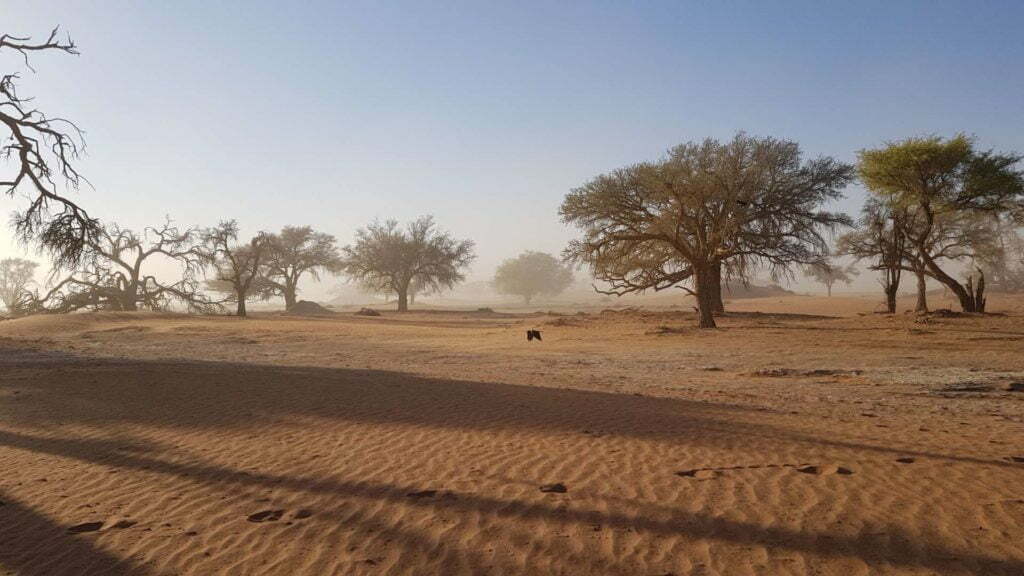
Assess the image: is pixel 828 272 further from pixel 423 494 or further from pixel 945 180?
pixel 423 494

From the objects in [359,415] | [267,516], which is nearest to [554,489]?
[267,516]

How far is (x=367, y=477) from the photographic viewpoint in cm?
576

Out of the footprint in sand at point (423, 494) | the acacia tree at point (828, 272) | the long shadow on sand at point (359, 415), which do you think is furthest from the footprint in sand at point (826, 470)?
the acacia tree at point (828, 272)

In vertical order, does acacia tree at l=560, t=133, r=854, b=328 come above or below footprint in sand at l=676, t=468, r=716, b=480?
above

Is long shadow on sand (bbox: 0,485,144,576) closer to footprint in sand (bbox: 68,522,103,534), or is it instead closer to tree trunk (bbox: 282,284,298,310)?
footprint in sand (bbox: 68,522,103,534)

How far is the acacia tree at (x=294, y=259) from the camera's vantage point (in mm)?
54031

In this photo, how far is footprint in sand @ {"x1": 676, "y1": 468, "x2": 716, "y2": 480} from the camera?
222 inches

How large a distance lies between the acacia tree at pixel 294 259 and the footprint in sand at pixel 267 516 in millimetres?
51443

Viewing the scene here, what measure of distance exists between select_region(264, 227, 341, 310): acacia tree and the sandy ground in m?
42.0

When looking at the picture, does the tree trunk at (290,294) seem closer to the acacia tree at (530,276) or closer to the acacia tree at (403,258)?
the acacia tree at (403,258)

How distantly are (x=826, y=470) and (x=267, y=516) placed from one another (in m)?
5.48

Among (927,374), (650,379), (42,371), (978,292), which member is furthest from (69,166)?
Answer: (978,292)

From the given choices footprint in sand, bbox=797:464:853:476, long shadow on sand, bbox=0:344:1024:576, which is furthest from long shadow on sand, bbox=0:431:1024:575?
footprint in sand, bbox=797:464:853:476

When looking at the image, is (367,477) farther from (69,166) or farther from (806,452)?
(69,166)
